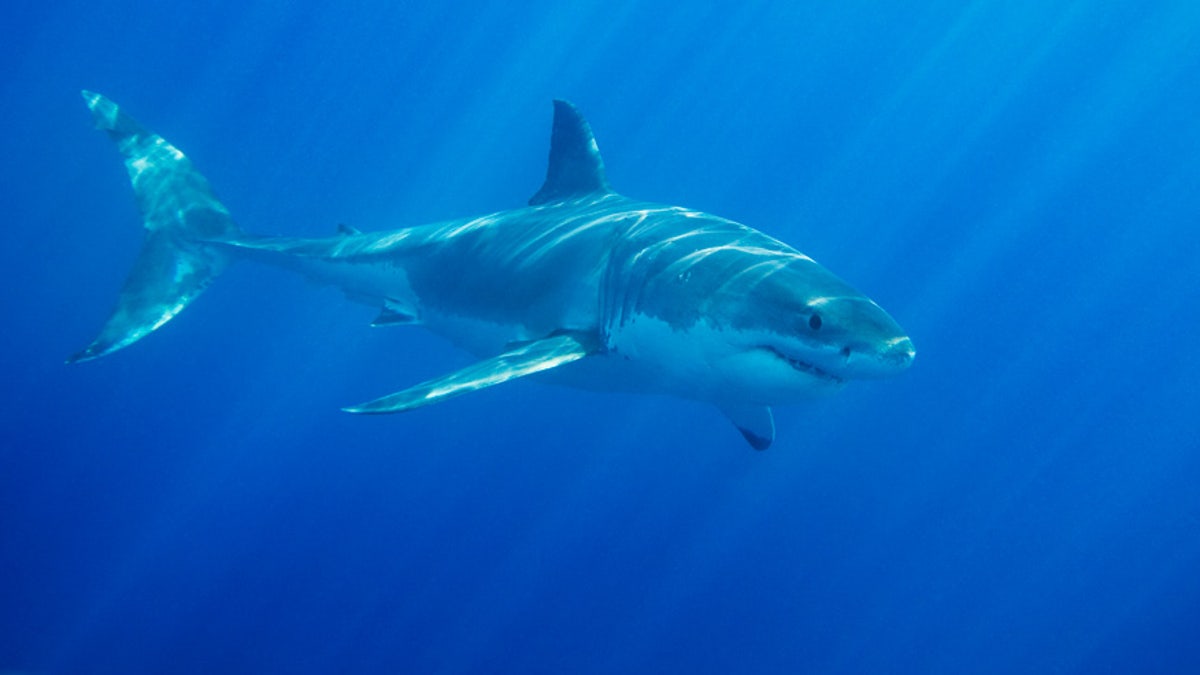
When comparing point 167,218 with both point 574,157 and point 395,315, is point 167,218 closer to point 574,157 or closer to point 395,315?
point 395,315

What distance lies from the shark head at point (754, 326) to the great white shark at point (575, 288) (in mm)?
10

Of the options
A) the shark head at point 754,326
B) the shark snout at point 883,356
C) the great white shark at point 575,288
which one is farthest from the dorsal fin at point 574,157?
the shark snout at point 883,356

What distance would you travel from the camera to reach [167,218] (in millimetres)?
9047

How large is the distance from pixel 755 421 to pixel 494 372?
2.59 meters

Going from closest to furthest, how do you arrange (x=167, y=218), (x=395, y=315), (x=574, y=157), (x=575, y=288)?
1. (x=575, y=288)
2. (x=574, y=157)
3. (x=395, y=315)
4. (x=167, y=218)

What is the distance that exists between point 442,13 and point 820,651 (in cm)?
4042

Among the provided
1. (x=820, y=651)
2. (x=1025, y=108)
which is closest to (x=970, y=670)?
(x=820, y=651)

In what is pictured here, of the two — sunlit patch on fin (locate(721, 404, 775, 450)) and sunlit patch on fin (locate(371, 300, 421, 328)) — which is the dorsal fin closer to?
sunlit patch on fin (locate(371, 300, 421, 328))

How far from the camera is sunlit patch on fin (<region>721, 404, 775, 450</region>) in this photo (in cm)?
590

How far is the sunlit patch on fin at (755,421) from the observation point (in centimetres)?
590

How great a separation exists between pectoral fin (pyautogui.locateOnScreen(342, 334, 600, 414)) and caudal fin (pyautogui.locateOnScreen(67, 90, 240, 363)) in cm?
531

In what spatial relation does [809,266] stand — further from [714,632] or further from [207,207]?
[714,632]

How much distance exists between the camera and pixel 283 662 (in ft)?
49.5

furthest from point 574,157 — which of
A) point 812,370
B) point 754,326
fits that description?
point 812,370
